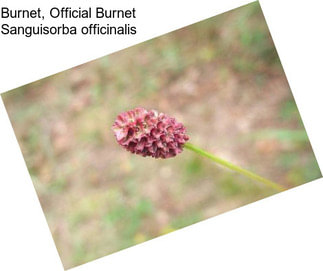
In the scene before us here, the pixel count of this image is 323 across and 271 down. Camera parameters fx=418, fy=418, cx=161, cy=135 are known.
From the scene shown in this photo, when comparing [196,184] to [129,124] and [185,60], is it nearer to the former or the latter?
[185,60]

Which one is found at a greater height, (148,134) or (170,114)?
(170,114)

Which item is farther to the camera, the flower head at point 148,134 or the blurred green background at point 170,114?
the blurred green background at point 170,114

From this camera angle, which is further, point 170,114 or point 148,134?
point 170,114

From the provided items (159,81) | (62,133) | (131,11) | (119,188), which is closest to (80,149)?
(62,133)

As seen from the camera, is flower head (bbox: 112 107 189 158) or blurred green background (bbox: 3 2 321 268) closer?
flower head (bbox: 112 107 189 158)
